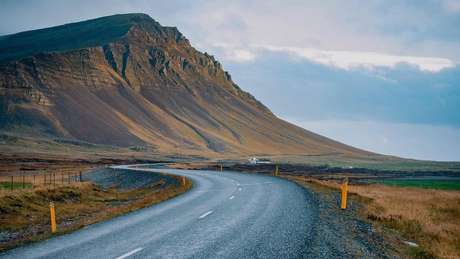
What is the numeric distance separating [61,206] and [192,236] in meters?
22.4

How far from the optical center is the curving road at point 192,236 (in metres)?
12.8

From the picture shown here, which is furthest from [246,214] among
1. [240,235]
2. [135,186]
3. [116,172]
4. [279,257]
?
[116,172]

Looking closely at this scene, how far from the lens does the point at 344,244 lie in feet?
45.8

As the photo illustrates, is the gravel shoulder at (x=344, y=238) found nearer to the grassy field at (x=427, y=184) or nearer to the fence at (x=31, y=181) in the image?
the fence at (x=31, y=181)

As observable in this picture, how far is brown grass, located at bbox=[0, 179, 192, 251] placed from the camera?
2364 centimetres

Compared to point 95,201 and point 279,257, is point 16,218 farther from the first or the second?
point 279,257

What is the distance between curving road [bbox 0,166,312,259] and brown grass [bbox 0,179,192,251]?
7.39 ft

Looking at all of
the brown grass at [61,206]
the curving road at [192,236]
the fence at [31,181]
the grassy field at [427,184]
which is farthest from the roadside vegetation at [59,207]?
the grassy field at [427,184]

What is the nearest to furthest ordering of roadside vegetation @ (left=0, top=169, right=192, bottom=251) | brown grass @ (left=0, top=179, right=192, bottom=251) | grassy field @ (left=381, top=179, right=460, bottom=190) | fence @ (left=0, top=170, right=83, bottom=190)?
roadside vegetation @ (left=0, top=169, right=192, bottom=251) → brown grass @ (left=0, top=179, right=192, bottom=251) → fence @ (left=0, top=170, right=83, bottom=190) → grassy field @ (left=381, top=179, right=460, bottom=190)

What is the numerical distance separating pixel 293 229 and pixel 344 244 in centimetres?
268

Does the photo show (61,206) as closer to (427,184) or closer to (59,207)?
(59,207)

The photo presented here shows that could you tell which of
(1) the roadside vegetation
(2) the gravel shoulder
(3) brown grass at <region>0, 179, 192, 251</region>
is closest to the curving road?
(2) the gravel shoulder

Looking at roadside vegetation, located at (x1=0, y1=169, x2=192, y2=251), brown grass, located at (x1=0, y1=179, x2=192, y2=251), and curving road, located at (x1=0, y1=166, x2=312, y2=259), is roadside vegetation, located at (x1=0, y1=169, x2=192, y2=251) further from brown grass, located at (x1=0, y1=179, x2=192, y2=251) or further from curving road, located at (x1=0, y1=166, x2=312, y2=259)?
curving road, located at (x1=0, y1=166, x2=312, y2=259)

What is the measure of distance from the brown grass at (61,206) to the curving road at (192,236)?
225 cm
